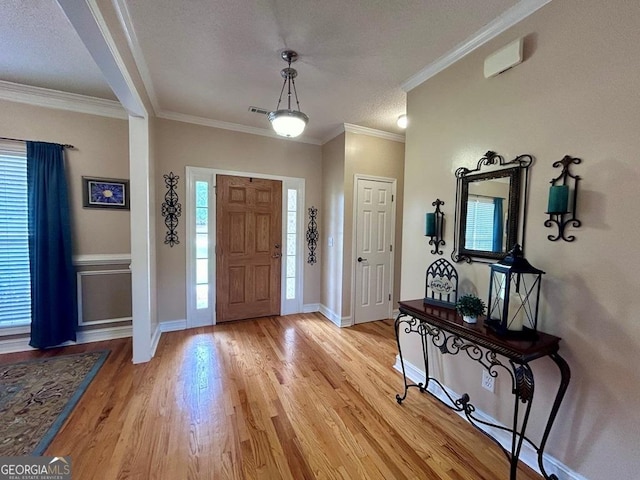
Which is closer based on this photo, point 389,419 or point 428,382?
point 389,419

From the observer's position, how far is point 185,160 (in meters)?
3.32

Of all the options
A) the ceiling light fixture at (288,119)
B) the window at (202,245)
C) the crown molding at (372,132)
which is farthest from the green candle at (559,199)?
the window at (202,245)

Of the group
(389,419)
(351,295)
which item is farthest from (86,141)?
(389,419)

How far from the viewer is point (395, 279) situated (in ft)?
13.0

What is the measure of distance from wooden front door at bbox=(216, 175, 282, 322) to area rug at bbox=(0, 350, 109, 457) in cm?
144

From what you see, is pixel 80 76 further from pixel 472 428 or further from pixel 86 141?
pixel 472 428

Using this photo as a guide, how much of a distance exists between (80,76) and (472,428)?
4254 millimetres

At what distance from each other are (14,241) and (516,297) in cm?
435

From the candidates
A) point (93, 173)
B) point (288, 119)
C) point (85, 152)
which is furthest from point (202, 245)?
point (288, 119)

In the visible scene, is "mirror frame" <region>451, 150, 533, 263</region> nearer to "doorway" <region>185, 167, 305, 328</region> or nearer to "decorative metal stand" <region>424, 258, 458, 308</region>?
"decorative metal stand" <region>424, 258, 458, 308</region>

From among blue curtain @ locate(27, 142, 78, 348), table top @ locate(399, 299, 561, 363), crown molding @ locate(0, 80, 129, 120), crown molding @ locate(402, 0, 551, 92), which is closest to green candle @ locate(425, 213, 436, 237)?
table top @ locate(399, 299, 561, 363)

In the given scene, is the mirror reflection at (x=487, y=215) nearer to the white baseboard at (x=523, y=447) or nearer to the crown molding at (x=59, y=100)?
the white baseboard at (x=523, y=447)

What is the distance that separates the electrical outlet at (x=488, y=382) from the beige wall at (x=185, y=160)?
10.4 feet

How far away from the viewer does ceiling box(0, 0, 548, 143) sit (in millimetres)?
1640
